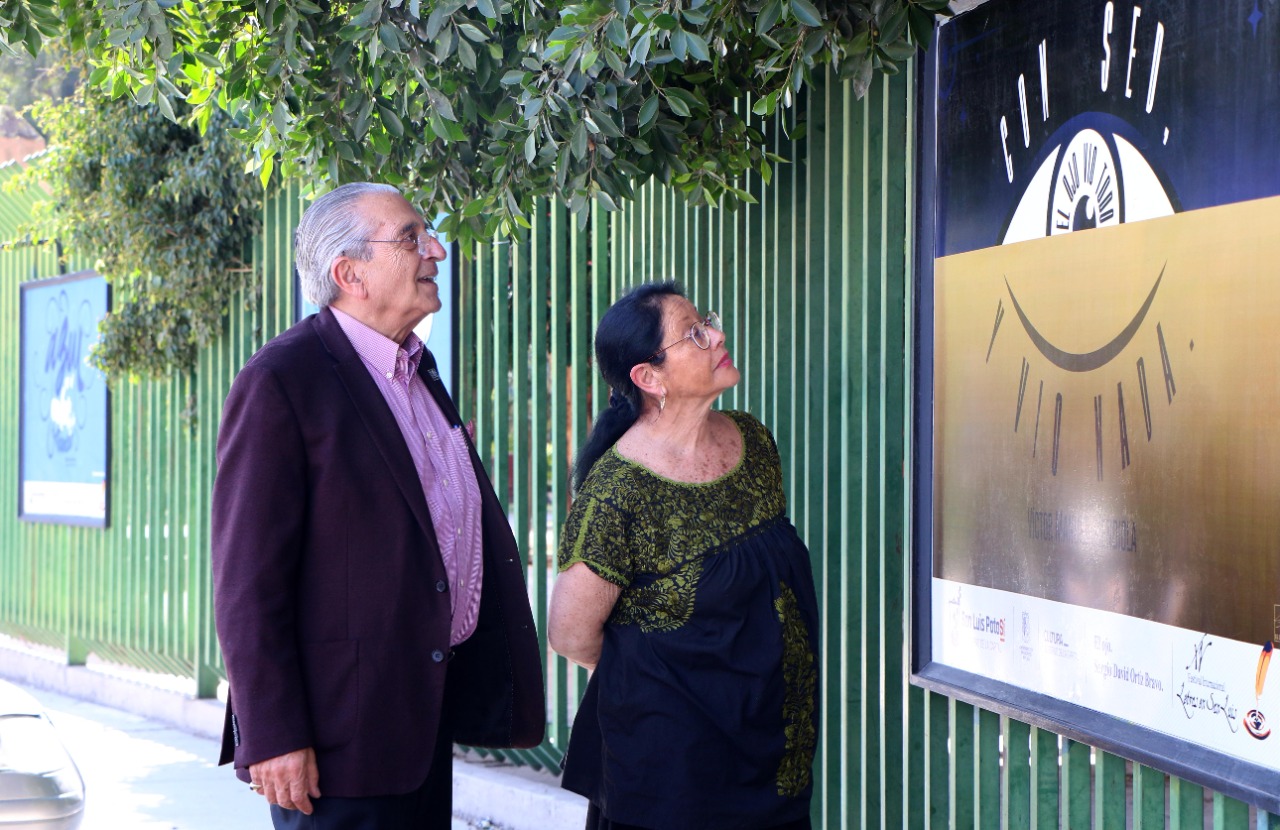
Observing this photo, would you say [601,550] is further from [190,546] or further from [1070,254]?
[190,546]

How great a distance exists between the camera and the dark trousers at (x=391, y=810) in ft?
A: 9.18

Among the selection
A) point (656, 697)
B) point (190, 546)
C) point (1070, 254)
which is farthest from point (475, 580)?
point (190, 546)

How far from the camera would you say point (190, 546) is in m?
8.60

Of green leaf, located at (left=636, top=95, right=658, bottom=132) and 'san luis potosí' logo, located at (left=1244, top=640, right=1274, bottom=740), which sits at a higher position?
green leaf, located at (left=636, top=95, right=658, bottom=132)

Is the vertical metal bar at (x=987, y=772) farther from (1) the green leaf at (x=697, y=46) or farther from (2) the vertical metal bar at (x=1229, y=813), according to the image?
(1) the green leaf at (x=697, y=46)

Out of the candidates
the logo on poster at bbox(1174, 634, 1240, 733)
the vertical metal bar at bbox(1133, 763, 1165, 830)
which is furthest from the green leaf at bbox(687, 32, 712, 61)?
the vertical metal bar at bbox(1133, 763, 1165, 830)

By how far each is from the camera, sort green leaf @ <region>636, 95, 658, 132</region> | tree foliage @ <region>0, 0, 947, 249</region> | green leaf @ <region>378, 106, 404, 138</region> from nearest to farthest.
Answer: tree foliage @ <region>0, 0, 947, 249</region> < green leaf @ <region>636, 95, 658, 132</region> < green leaf @ <region>378, 106, 404, 138</region>

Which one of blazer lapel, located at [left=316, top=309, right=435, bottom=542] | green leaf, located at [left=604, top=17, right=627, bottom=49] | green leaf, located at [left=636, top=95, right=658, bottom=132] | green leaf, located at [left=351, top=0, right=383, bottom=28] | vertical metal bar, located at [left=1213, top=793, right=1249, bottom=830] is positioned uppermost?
green leaf, located at [left=351, top=0, right=383, bottom=28]

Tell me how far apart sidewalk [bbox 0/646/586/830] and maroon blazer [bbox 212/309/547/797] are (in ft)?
9.65

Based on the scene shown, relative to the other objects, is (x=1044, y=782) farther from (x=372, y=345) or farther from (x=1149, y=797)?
(x=372, y=345)

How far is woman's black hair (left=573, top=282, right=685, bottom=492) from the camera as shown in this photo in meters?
3.31

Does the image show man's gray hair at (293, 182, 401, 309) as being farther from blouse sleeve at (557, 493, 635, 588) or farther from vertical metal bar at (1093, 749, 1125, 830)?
vertical metal bar at (1093, 749, 1125, 830)

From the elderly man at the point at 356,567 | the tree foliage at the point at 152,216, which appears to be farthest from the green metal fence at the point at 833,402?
the tree foliage at the point at 152,216

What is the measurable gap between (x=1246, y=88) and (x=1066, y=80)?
58 centimetres
